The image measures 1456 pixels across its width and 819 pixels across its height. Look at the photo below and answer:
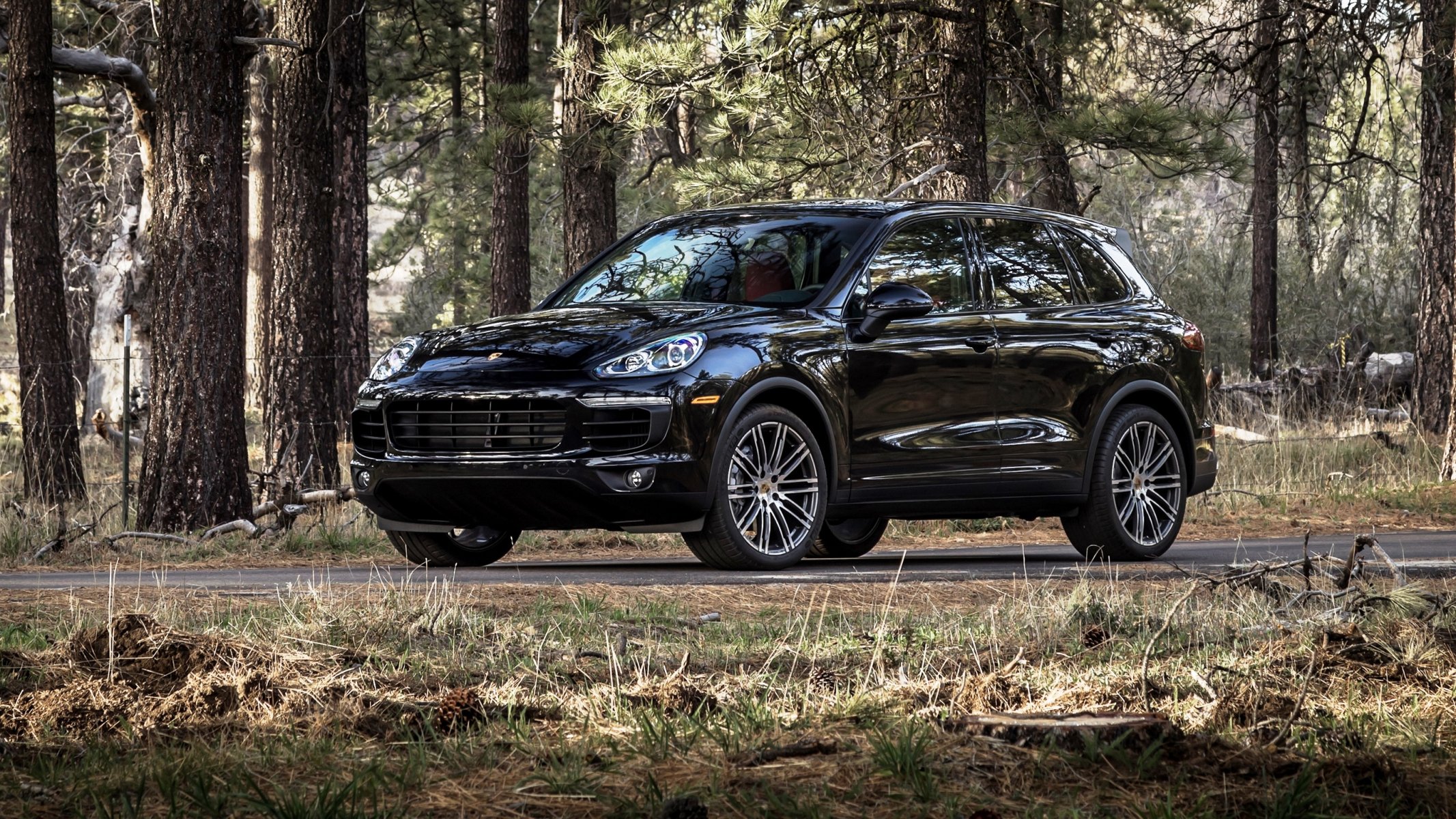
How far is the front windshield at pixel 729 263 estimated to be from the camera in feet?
31.9

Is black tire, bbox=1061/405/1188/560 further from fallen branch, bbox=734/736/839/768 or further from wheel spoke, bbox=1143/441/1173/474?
fallen branch, bbox=734/736/839/768

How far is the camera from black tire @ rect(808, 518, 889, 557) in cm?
1125

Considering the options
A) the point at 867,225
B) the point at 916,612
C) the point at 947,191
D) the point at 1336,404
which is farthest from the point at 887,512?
the point at 1336,404

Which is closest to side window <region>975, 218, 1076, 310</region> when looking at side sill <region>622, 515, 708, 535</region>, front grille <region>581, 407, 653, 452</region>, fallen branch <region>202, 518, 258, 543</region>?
side sill <region>622, 515, 708, 535</region>

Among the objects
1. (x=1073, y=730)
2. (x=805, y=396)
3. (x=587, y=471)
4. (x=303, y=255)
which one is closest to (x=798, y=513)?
(x=805, y=396)

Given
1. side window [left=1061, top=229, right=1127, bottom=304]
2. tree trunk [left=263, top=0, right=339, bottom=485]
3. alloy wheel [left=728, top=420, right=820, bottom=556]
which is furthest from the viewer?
tree trunk [left=263, top=0, right=339, bottom=485]

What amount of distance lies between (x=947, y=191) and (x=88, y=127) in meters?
21.9

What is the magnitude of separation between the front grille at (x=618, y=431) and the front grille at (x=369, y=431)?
1.18m

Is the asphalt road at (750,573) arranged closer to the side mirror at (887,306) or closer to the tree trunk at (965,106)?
the side mirror at (887,306)

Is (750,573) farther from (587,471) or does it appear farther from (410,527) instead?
(410,527)

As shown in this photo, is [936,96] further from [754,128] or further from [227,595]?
[227,595]

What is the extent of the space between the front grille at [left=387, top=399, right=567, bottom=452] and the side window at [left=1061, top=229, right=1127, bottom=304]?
400cm

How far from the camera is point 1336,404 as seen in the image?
73.8ft

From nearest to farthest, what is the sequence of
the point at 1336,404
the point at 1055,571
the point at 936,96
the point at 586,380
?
the point at 586,380, the point at 1055,571, the point at 936,96, the point at 1336,404
